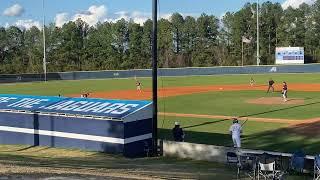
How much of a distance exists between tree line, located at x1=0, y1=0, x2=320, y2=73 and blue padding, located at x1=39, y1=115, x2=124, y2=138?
80.9m

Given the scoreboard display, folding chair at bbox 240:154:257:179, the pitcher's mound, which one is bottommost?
folding chair at bbox 240:154:257:179

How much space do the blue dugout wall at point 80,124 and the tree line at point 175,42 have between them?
79.9 meters

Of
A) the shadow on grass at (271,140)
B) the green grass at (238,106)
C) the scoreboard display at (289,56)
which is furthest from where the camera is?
the scoreboard display at (289,56)

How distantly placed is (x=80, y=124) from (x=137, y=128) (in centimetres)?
231

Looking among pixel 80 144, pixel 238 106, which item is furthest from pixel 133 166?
Answer: pixel 238 106

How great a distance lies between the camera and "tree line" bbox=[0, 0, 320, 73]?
109 metres

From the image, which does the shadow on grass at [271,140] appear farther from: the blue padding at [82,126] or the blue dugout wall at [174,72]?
the blue dugout wall at [174,72]

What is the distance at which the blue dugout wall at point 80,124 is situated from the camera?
19.5 meters

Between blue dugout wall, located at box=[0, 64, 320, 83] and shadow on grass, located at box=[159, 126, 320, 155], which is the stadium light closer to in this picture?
shadow on grass, located at box=[159, 126, 320, 155]

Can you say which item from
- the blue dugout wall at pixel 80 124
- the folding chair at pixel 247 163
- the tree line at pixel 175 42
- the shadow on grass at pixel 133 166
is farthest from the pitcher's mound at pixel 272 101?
the tree line at pixel 175 42

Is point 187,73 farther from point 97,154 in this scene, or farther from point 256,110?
point 97,154

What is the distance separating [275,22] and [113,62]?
121ft

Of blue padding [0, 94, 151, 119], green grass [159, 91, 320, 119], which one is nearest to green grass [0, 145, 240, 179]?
blue padding [0, 94, 151, 119]

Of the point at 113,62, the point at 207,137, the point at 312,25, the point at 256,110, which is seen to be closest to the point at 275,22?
the point at 312,25
